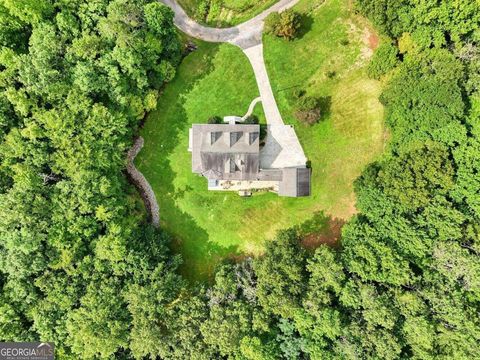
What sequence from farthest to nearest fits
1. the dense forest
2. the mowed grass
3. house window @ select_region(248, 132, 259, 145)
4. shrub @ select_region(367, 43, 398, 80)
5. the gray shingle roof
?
the mowed grass → house window @ select_region(248, 132, 259, 145) → the gray shingle roof → shrub @ select_region(367, 43, 398, 80) → the dense forest

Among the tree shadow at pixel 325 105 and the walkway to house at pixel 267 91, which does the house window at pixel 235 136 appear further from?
the tree shadow at pixel 325 105

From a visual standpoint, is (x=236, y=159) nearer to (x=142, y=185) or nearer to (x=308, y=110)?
(x=308, y=110)

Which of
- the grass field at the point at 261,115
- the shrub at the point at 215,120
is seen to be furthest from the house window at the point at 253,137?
the shrub at the point at 215,120

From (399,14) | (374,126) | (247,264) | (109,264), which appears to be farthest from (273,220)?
(399,14)

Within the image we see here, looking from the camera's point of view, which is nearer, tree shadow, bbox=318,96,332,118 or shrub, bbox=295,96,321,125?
shrub, bbox=295,96,321,125

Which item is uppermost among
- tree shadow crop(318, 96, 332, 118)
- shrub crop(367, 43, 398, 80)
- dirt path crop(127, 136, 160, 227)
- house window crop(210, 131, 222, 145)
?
shrub crop(367, 43, 398, 80)

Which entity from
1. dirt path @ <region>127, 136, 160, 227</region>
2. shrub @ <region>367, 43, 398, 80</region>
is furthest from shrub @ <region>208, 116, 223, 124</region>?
shrub @ <region>367, 43, 398, 80</region>

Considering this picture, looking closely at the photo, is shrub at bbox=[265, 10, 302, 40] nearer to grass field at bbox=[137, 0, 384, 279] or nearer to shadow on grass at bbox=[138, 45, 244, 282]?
grass field at bbox=[137, 0, 384, 279]

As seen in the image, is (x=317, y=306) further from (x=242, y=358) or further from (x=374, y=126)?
(x=374, y=126)
